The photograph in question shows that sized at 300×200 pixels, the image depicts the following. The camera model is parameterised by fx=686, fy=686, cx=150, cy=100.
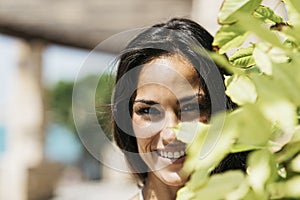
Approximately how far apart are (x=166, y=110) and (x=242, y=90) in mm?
712

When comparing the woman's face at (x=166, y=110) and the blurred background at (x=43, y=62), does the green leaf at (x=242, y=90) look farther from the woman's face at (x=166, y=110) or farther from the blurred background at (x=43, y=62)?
the blurred background at (x=43, y=62)

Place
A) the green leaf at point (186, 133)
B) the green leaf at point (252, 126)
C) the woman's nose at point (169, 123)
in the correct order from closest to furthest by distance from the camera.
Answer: the green leaf at point (252, 126), the green leaf at point (186, 133), the woman's nose at point (169, 123)

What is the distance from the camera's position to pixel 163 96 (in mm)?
1186

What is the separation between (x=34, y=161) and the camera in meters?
7.38

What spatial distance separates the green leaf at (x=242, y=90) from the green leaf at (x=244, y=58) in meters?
0.15

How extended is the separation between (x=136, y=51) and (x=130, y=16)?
4.28 meters

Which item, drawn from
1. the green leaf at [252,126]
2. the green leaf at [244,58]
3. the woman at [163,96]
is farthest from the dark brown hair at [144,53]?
the green leaf at [252,126]

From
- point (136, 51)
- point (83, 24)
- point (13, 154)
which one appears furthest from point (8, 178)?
point (136, 51)

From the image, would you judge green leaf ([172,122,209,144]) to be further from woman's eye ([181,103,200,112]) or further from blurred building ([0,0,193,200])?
blurred building ([0,0,193,200])

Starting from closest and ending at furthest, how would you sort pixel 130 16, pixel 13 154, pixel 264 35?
1. pixel 264 35
2. pixel 130 16
3. pixel 13 154

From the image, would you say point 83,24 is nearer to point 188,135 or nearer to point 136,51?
point 136,51

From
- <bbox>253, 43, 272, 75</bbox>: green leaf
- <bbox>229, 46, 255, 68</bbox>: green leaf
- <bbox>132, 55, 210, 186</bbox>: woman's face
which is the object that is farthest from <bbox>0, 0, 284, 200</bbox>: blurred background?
<bbox>253, 43, 272, 75</bbox>: green leaf

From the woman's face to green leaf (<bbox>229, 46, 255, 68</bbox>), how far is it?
1.72 feet

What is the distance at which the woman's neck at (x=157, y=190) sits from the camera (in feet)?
4.36
